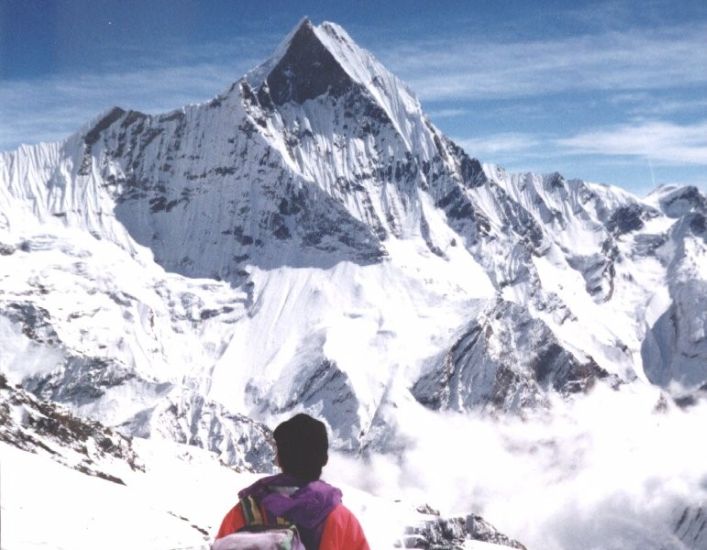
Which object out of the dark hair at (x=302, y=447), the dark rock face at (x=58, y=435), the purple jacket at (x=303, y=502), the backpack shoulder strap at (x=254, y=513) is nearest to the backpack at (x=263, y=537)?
the backpack shoulder strap at (x=254, y=513)

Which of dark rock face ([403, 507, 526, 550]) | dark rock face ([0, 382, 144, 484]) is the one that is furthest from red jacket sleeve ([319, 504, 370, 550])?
dark rock face ([403, 507, 526, 550])

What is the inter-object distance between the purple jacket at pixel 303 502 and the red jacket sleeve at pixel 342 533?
0.26ft

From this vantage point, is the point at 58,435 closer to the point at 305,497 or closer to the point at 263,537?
the point at 305,497

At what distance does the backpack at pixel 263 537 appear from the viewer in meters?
11.8

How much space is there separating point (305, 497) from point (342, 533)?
584mm

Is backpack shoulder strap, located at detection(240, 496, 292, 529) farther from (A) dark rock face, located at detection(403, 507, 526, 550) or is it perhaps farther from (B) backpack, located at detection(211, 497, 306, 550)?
(A) dark rock face, located at detection(403, 507, 526, 550)

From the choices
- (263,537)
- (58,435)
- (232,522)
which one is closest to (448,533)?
(58,435)

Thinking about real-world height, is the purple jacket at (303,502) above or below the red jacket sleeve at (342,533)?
above

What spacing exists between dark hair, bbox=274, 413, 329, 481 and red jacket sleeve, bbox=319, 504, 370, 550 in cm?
60

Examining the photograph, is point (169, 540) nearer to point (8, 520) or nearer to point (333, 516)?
point (8, 520)

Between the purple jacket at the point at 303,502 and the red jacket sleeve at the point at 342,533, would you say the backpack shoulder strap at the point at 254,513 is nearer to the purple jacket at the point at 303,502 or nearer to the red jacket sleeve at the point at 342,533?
the purple jacket at the point at 303,502

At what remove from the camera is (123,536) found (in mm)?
35844

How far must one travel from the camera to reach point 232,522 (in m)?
12.6

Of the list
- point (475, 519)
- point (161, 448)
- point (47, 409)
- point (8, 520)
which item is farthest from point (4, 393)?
point (475, 519)
